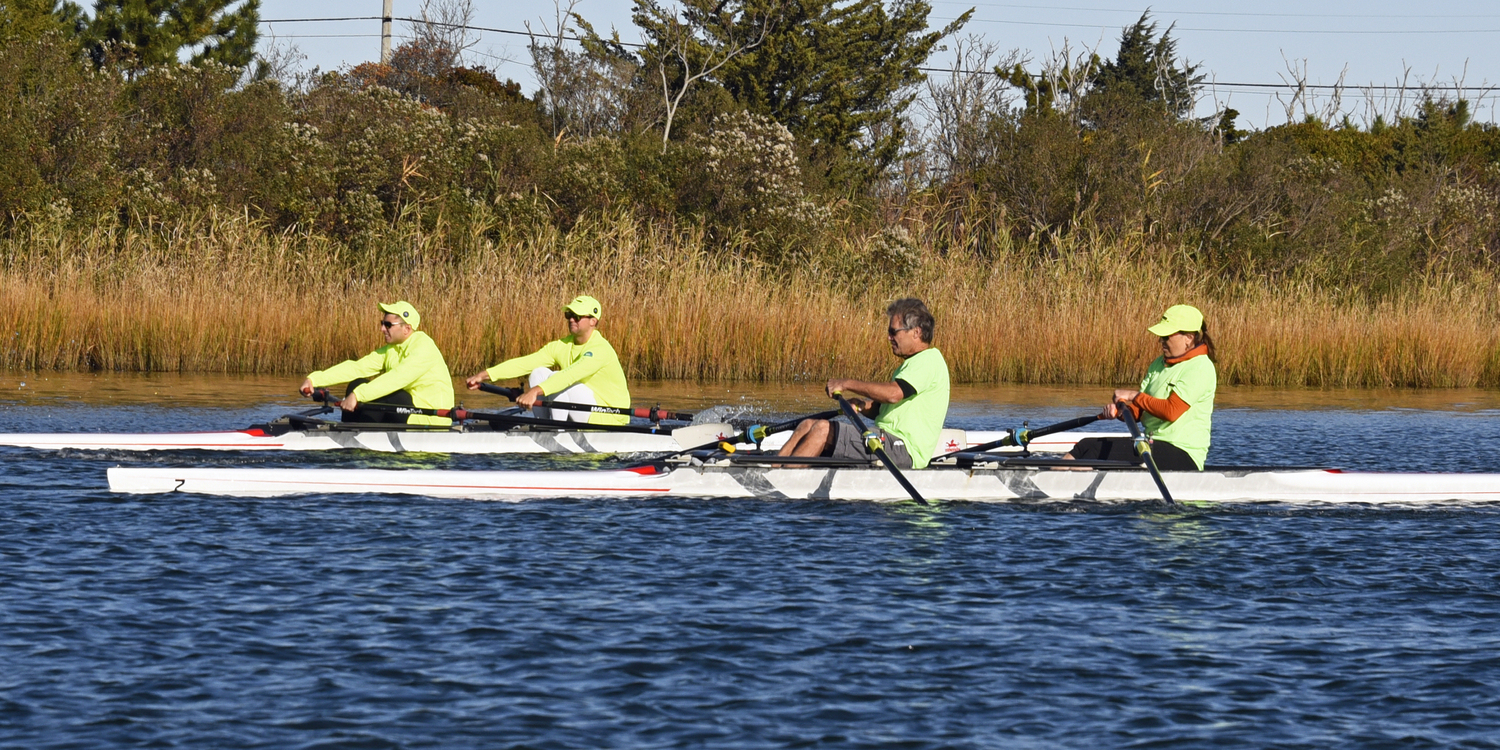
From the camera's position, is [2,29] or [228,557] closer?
[228,557]

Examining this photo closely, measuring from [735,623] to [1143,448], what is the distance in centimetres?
402

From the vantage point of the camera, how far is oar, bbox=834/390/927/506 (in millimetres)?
10172

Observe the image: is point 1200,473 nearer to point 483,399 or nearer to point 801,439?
point 801,439

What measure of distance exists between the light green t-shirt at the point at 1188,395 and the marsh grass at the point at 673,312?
9.81 metres

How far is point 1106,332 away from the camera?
2156 centimetres

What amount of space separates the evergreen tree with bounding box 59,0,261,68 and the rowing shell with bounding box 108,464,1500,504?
27.7m

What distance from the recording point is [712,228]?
28.0m

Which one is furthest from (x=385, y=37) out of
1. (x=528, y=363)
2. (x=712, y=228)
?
(x=528, y=363)

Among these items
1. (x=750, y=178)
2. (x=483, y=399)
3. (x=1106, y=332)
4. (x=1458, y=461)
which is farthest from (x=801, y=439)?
(x=750, y=178)

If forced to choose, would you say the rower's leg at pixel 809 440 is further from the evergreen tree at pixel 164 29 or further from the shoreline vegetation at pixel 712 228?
the evergreen tree at pixel 164 29

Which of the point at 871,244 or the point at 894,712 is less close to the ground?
the point at 871,244

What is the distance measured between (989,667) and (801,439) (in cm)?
452

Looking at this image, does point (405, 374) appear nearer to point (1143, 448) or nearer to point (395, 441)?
Answer: point (395, 441)

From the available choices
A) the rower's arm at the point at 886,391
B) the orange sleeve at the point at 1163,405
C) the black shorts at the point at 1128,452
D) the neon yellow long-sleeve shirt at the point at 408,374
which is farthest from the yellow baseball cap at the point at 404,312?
the orange sleeve at the point at 1163,405
